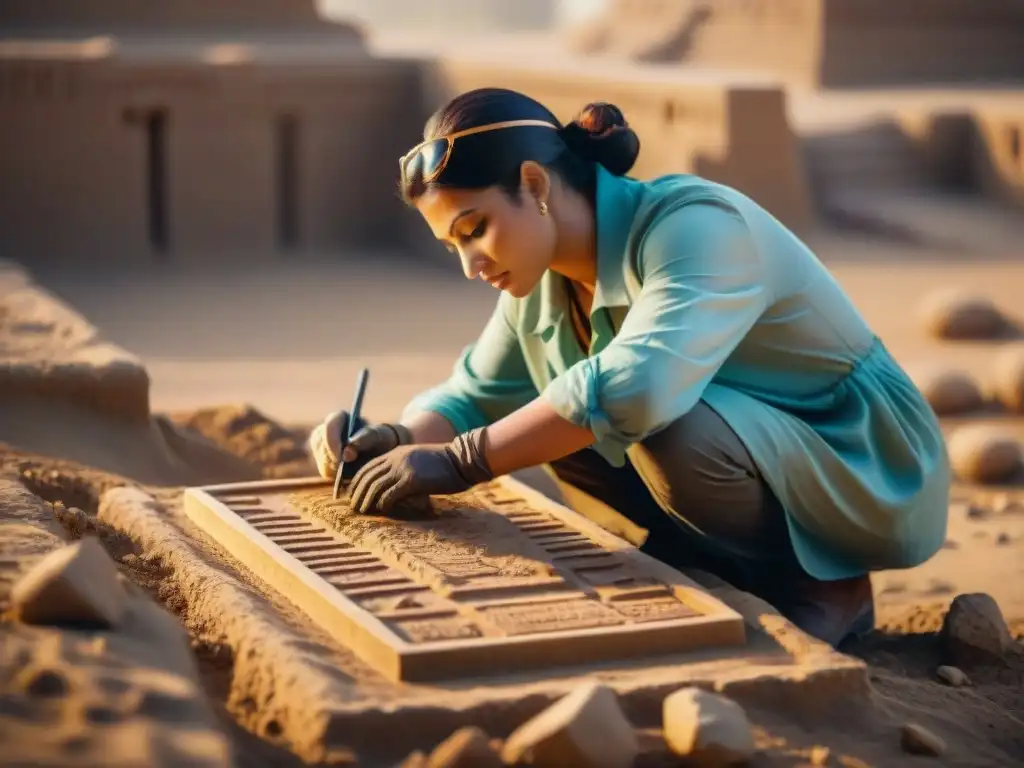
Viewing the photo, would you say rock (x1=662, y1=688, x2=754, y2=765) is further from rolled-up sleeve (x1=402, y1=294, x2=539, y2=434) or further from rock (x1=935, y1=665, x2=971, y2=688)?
rolled-up sleeve (x1=402, y1=294, x2=539, y2=434)

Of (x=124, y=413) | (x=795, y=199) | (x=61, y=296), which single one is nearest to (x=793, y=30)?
(x=795, y=199)

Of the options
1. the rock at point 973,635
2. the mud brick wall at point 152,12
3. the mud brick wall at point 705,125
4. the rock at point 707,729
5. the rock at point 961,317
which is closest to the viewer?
the rock at point 707,729

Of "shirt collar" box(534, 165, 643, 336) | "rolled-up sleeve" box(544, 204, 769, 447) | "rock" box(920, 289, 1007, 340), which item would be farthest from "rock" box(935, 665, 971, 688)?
"rock" box(920, 289, 1007, 340)

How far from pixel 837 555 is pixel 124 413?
7.37ft

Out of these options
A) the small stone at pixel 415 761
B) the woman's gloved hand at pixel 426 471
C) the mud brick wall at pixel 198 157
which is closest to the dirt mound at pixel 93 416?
the woman's gloved hand at pixel 426 471

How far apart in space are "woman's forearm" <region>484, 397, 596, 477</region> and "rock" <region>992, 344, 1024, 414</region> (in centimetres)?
358

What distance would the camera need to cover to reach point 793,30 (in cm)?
1310

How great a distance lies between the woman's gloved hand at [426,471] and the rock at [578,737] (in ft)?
2.62

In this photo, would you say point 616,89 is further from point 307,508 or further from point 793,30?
point 307,508

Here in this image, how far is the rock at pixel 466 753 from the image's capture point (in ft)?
8.49

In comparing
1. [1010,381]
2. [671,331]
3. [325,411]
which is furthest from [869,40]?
[671,331]

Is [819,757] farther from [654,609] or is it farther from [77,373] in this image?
[77,373]

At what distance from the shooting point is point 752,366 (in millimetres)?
3578

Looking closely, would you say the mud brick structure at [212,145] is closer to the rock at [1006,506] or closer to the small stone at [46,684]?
the rock at [1006,506]
